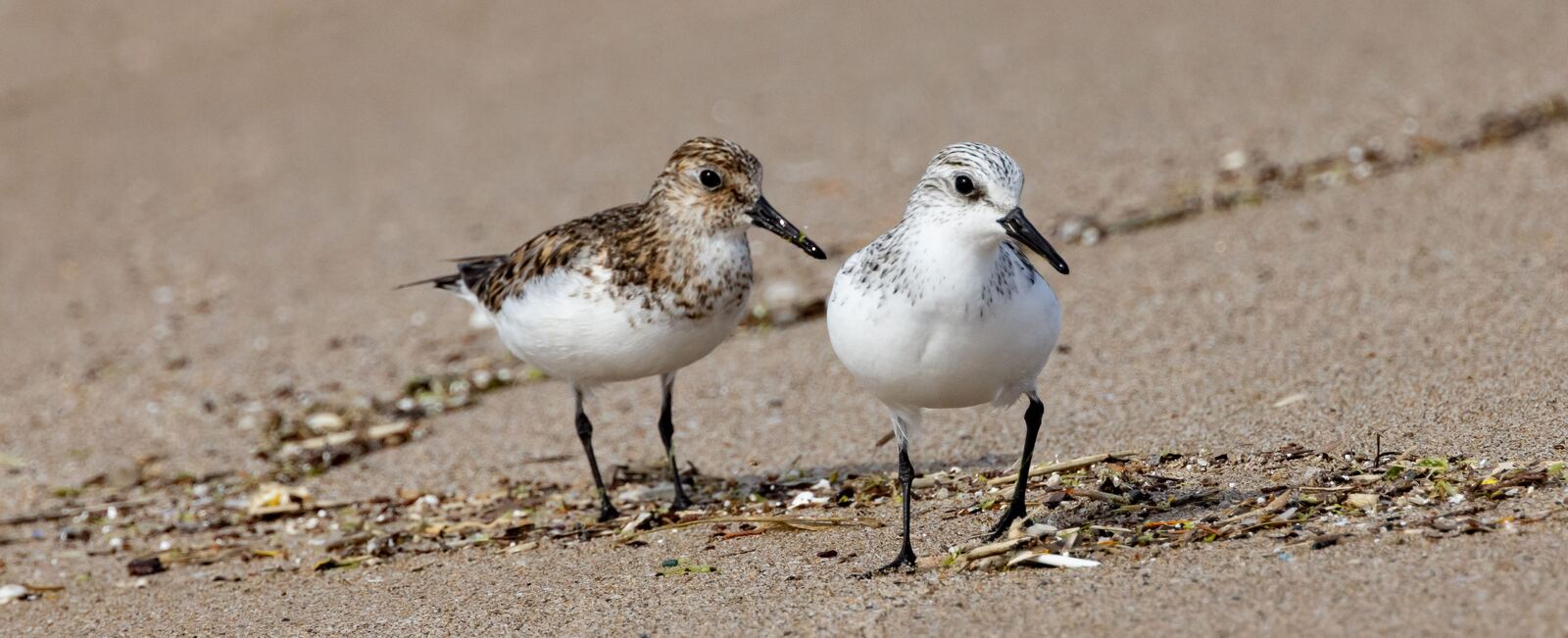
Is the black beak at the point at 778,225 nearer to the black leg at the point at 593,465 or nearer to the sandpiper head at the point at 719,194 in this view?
the sandpiper head at the point at 719,194

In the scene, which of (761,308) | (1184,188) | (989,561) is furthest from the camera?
(1184,188)

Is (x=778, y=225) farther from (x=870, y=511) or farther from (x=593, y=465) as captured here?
(x=593, y=465)

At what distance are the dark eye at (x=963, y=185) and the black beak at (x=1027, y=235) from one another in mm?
152

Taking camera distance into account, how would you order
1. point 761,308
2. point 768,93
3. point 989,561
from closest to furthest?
point 989,561 < point 761,308 < point 768,93

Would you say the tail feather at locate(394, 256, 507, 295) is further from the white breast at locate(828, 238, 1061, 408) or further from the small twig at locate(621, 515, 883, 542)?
the white breast at locate(828, 238, 1061, 408)

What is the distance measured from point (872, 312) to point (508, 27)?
32.0ft

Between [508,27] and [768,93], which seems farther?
[508,27]

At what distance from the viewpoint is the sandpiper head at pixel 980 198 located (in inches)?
188

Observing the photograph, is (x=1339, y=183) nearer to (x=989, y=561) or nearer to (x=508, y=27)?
(x=989, y=561)

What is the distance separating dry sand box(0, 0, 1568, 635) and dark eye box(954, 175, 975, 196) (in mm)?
1183

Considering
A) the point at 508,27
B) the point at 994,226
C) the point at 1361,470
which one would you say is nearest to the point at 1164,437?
the point at 1361,470

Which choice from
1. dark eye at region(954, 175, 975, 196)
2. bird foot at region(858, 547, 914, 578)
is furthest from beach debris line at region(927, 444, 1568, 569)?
dark eye at region(954, 175, 975, 196)

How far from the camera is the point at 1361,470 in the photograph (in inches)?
215

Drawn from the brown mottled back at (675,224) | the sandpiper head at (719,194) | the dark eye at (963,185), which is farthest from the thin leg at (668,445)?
the dark eye at (963,185)
